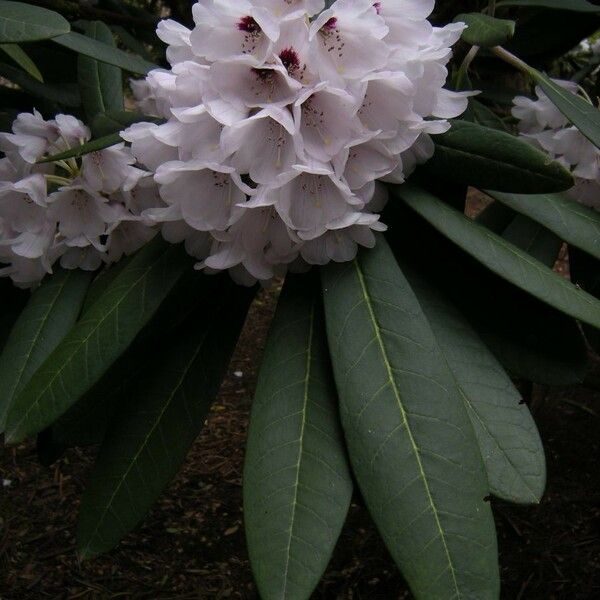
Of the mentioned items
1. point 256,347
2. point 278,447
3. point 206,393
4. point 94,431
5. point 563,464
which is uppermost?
point 278,447

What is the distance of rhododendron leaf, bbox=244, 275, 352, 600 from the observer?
2.28 ft

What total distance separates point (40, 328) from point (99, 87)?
1.27ft

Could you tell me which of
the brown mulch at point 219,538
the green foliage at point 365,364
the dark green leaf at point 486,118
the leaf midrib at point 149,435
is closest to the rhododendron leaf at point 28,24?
the green foliage at point 365,364

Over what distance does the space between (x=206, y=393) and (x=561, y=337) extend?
428mm

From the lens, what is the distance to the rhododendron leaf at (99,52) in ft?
3.29

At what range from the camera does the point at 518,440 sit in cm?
79

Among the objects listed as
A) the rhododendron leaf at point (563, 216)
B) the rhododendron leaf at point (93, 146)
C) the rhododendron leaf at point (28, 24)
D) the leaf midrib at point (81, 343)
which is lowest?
the leaf midrib at point (81, 343)

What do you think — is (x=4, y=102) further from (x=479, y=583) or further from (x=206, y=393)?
(x=479, y=583)

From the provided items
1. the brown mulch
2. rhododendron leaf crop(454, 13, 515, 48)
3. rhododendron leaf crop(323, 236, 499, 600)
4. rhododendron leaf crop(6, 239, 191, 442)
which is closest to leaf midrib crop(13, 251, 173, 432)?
rhododendron leaf crop(6, 239, 191, 442)

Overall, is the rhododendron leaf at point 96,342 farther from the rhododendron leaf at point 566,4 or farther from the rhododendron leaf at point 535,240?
the rhododendron leaf at point 566,4

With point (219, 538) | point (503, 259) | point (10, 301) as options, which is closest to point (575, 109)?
point (503, 259)

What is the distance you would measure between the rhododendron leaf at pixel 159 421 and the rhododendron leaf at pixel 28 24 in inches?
13.3

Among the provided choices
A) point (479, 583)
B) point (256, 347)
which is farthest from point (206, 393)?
point (256, 347)

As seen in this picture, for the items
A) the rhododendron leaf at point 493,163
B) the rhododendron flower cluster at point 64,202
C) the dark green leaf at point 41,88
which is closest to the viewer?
the rhododendron leaf at point 493,163
